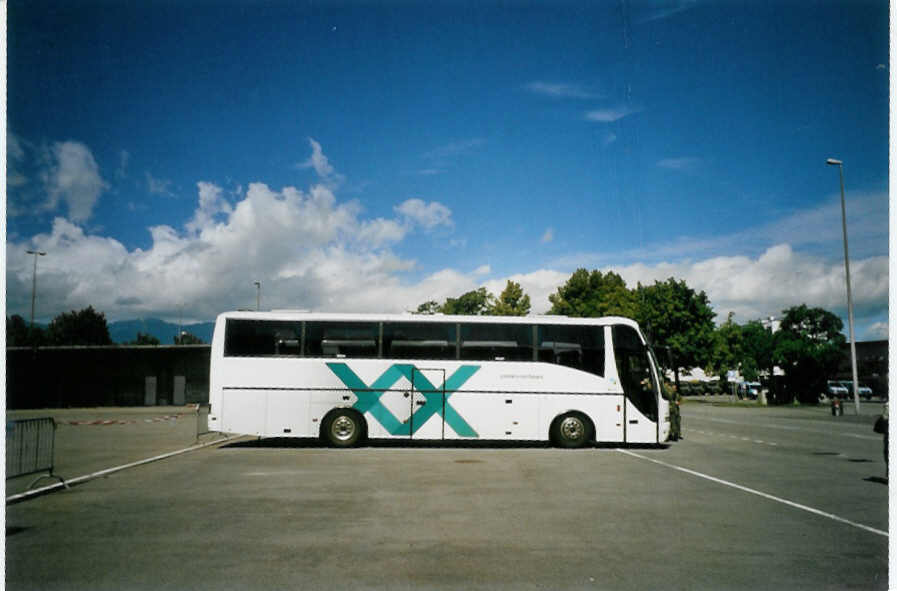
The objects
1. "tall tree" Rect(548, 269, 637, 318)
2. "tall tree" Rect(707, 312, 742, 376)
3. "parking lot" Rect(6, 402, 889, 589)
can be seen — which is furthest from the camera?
"tall tree" Rect(548, 269, 637, 318)

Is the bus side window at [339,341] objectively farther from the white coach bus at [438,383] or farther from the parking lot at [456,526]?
the parking lot at [456,526]

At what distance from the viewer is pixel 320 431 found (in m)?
17.9

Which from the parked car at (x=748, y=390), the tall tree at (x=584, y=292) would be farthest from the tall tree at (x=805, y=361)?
the parked car at (x=748, y=390)

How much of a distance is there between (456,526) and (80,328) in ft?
310

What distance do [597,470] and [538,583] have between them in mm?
7989

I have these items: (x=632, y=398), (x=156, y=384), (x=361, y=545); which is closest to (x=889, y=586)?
(x=361, y=545)

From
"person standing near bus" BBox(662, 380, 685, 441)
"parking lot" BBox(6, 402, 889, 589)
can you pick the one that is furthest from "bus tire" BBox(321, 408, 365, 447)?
"person standing near bus" BBox(662, 380, 685, 441)

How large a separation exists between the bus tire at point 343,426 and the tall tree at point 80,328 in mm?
80837

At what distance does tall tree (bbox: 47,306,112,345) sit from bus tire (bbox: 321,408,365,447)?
8084cm

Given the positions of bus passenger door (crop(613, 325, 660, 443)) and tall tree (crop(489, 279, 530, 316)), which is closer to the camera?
bus passenger door (crop(613, 325, 660, 443))

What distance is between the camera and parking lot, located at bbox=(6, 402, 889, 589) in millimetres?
5879

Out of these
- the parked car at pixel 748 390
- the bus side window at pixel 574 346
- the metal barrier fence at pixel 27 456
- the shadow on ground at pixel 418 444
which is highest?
the bus side window at pixel 574 346

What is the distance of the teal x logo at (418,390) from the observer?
17.9m

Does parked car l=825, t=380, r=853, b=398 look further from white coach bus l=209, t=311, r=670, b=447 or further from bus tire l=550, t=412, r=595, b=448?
bus tire l=550, t=412, r=595, b=448
